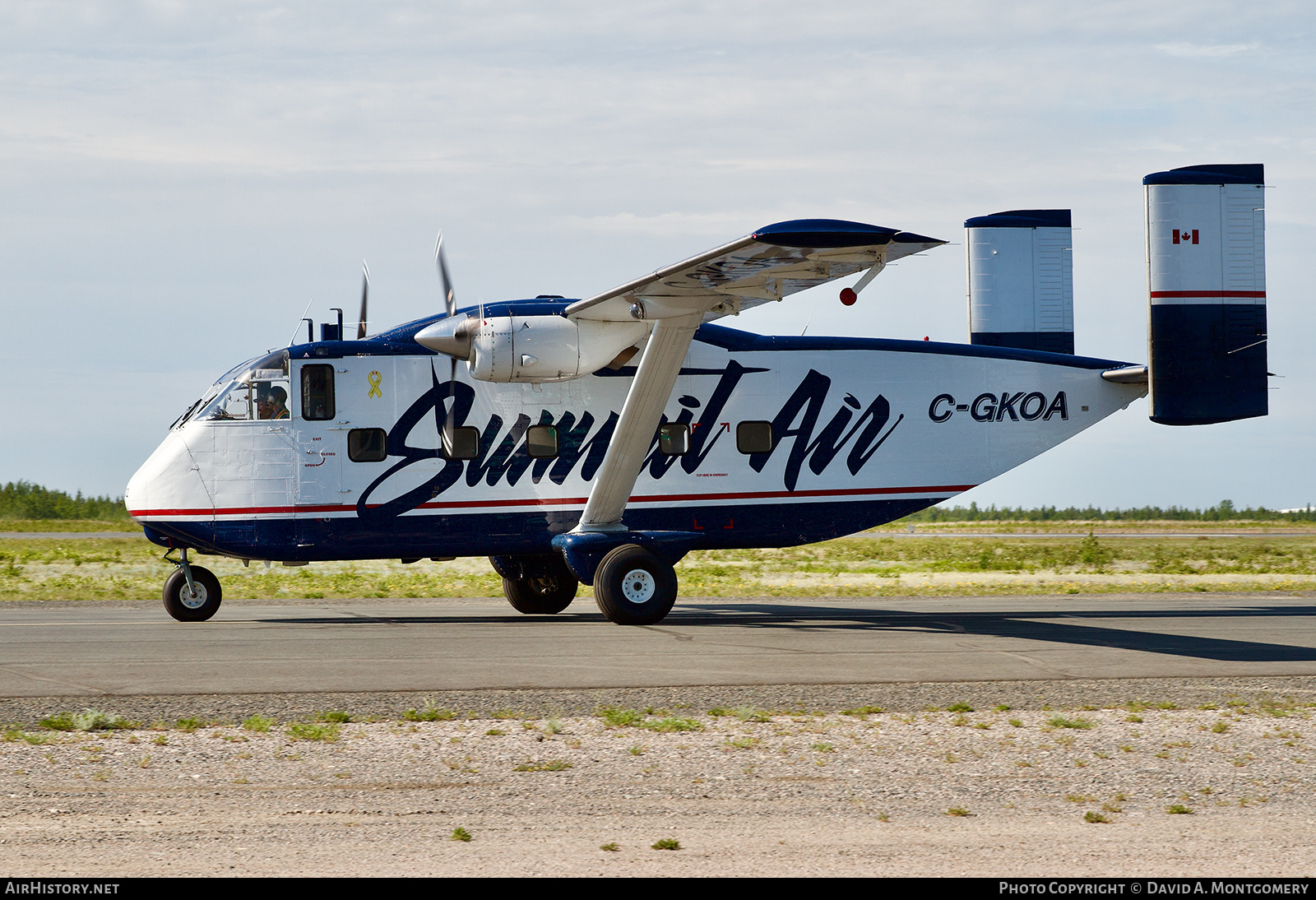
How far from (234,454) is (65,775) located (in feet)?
30.4

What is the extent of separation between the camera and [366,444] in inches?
636

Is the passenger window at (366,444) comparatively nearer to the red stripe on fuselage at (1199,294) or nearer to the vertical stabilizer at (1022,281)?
the vertical stabilizer at (1022,281)

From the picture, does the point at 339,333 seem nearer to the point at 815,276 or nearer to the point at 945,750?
the point at 815,276

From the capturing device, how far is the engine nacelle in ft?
49.4

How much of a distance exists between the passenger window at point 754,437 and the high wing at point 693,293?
5.26 feet

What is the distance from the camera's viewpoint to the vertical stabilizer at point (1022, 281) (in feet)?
65.0

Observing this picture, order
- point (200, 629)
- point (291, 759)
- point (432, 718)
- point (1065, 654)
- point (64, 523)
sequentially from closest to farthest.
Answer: point (291, 759), point (432, 718), point (1065, 654), point (200, 629), point (64, 523)

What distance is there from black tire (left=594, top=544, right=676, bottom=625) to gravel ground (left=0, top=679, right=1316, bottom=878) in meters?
4.95

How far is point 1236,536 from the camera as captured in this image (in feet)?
180

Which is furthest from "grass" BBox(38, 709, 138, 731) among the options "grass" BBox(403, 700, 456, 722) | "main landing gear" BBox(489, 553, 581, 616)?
"main landing gear" BBox(489, 553, 581, 616)

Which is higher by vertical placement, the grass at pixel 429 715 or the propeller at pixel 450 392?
the propeller at pixel 450 392

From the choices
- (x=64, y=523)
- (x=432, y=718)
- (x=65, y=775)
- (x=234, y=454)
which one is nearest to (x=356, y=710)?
(x=432, y=718)

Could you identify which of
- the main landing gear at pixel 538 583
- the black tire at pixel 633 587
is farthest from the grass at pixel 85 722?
the main landing gear at pixel 538 583

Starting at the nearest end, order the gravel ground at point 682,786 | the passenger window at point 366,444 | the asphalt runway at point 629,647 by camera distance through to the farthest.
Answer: the gravel ground at point 682,786, the asphalt runway at point 629,647, the passenger window at point 366,444
